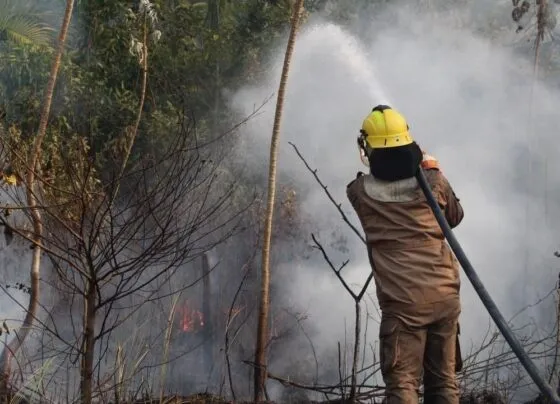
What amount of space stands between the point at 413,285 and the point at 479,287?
325 millimetres

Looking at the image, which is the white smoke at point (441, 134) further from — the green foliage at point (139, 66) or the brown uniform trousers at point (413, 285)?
the brown uniform trousers at point (413, 285)

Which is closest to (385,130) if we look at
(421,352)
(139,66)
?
(421,352)

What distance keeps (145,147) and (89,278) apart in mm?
10238

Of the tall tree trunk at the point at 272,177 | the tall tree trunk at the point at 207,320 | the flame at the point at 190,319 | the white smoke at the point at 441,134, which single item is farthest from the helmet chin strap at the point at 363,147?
the white smoke at the point at 441,134

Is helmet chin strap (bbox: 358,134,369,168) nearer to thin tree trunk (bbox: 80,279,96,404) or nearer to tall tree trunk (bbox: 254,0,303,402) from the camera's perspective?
thin tree trunk (bbox: 80,279,96,404)

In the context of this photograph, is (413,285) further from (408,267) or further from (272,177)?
(272,177)

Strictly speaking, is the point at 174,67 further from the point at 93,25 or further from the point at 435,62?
the point at 435,62

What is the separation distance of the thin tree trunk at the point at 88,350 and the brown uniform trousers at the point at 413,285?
148 centimetres

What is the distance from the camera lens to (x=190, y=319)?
15078 millimetres

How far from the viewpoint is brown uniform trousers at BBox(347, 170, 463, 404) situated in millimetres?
4012

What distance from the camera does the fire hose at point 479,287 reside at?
12.4 ft

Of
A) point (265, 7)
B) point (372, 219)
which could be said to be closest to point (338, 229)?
point (265, 7)

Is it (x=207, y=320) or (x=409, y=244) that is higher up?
(x=207, y=320)

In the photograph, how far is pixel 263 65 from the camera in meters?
16.4
